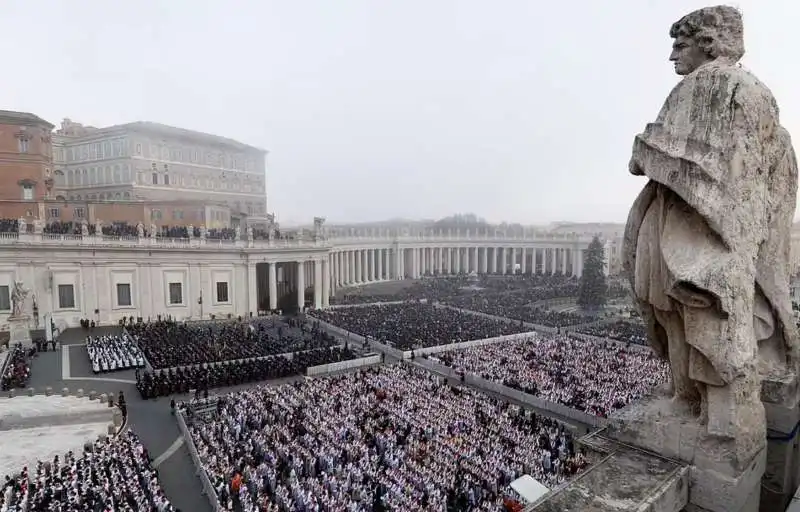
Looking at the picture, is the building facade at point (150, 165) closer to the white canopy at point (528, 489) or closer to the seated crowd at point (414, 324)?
the seated crowd at point (414, 324)

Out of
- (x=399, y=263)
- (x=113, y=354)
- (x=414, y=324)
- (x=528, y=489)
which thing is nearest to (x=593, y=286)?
(x=414, y=324)

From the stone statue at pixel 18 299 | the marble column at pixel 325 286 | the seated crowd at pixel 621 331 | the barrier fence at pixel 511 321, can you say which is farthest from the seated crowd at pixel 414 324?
the stone statue at pixel 18 299

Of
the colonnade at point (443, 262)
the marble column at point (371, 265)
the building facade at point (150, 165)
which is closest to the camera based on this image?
the building facade at point (150, 165)

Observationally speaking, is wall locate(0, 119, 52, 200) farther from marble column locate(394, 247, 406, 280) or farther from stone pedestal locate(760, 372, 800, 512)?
stone pedestal locate(760, 372, 800, 512)

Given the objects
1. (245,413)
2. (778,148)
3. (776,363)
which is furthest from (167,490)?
(778,148)

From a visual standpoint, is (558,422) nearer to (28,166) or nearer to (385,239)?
(28,166)
